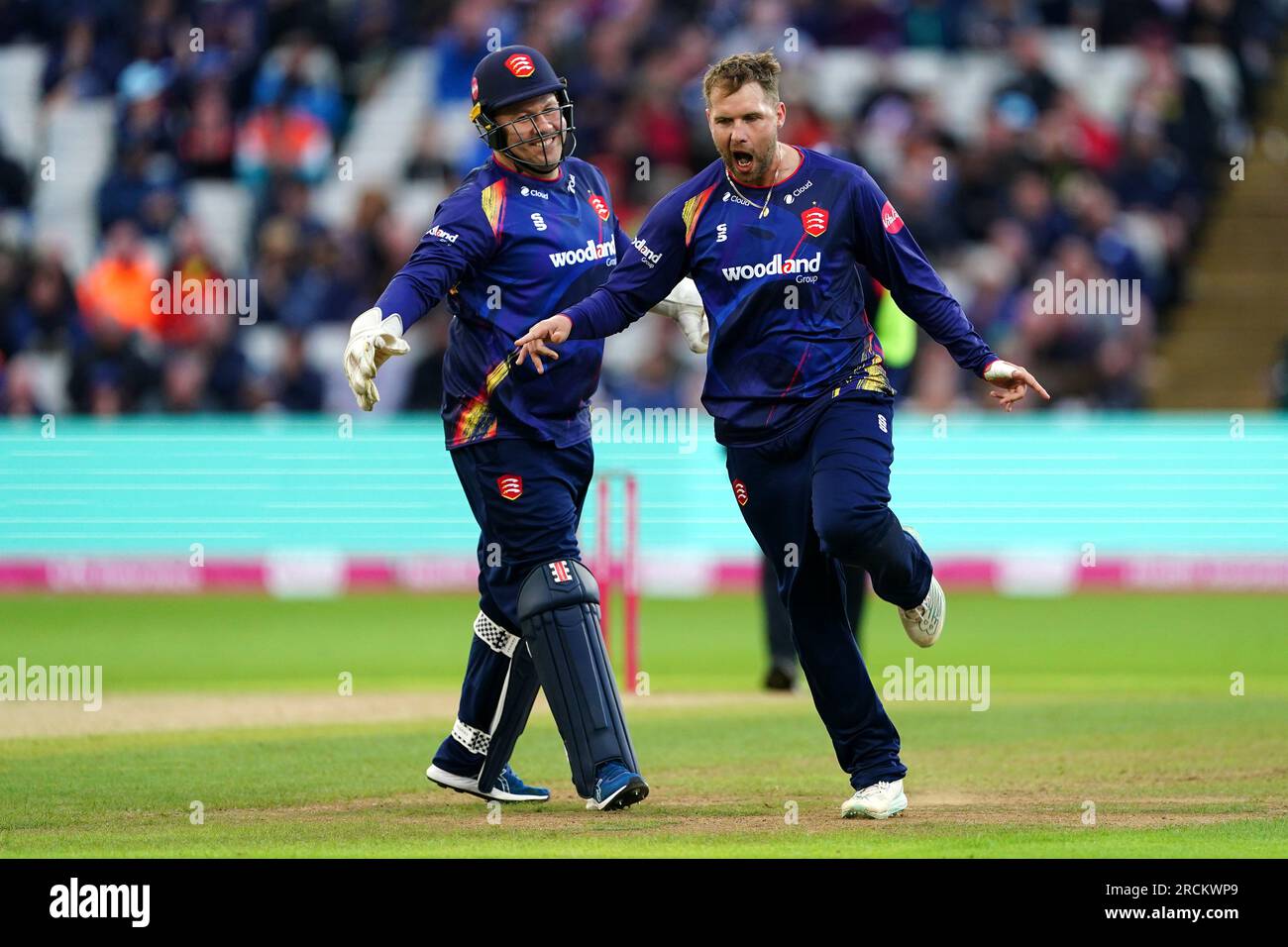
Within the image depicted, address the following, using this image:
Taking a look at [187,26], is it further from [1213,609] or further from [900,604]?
[900,604]

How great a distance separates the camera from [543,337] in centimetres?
820

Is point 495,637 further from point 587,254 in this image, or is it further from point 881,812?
point 881,812

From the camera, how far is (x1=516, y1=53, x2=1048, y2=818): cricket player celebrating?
820cm

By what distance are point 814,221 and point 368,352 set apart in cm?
188

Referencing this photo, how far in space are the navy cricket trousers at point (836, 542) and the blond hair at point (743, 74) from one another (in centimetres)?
131

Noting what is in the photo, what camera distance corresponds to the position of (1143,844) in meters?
7.57

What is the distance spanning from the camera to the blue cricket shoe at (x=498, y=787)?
9.20 meters

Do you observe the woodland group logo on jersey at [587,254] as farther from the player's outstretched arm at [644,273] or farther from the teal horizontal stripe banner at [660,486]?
the teal horizontal stripe banner at [660,486]

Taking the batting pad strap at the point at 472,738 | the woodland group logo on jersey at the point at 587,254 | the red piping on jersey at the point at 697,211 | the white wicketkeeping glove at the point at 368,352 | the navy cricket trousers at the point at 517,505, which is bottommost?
the batting pad strap at the point at 472,738

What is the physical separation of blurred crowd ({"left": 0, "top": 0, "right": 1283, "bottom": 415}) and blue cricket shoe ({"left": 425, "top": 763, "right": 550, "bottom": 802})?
1144 cm

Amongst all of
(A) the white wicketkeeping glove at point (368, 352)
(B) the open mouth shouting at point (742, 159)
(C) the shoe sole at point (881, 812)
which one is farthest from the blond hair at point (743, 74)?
(C) the shoe sole at point (881, 812)

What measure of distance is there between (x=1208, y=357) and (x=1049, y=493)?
5716 mm

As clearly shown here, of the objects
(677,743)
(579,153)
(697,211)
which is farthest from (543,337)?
(579,153)
